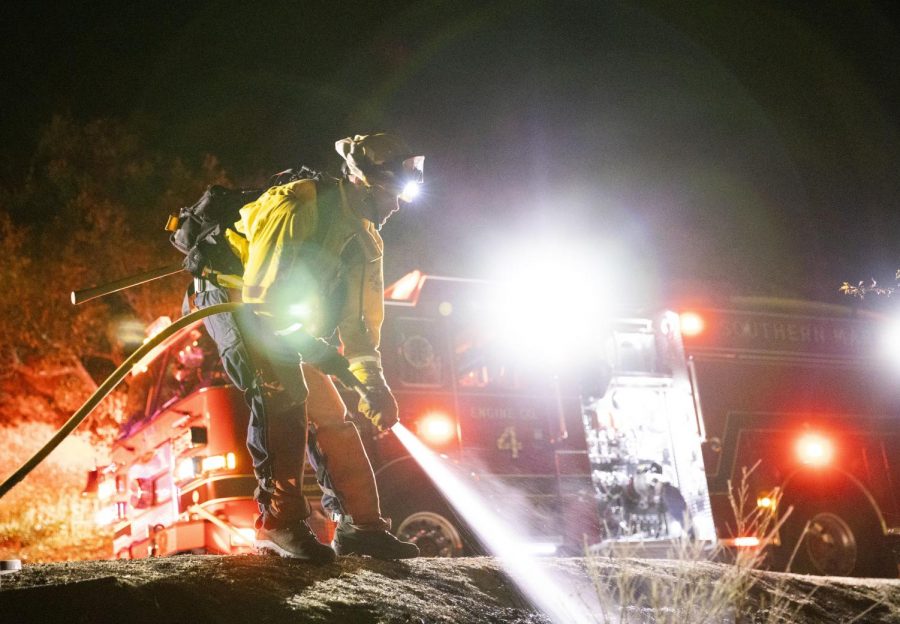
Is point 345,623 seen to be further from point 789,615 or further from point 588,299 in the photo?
point 588,299

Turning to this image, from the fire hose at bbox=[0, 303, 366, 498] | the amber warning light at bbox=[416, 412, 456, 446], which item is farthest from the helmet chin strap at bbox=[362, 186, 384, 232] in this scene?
the amber warning light at bbox=[416, 412, 456, 446]

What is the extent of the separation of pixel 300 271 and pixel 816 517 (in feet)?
22.1

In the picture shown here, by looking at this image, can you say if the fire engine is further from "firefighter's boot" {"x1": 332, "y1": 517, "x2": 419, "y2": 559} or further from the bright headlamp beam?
the bright headlamp beam

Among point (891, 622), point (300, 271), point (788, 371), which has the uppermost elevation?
point (300, 271)

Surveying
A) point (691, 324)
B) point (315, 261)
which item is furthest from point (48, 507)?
point (315, 261)

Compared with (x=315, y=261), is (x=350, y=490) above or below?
below

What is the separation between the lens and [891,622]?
4.88 metres

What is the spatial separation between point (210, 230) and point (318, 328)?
705 millimetres

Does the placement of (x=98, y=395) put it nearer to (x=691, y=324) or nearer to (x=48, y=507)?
(x=691, y=324)

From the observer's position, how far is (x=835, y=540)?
28.1 feet

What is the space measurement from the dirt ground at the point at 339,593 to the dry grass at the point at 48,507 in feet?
31.1

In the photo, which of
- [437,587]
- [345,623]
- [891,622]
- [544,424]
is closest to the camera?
[345,623]

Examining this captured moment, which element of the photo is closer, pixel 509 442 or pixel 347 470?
pixel 347 470

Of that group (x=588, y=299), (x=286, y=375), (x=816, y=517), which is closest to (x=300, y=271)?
(x=286, y=375)
